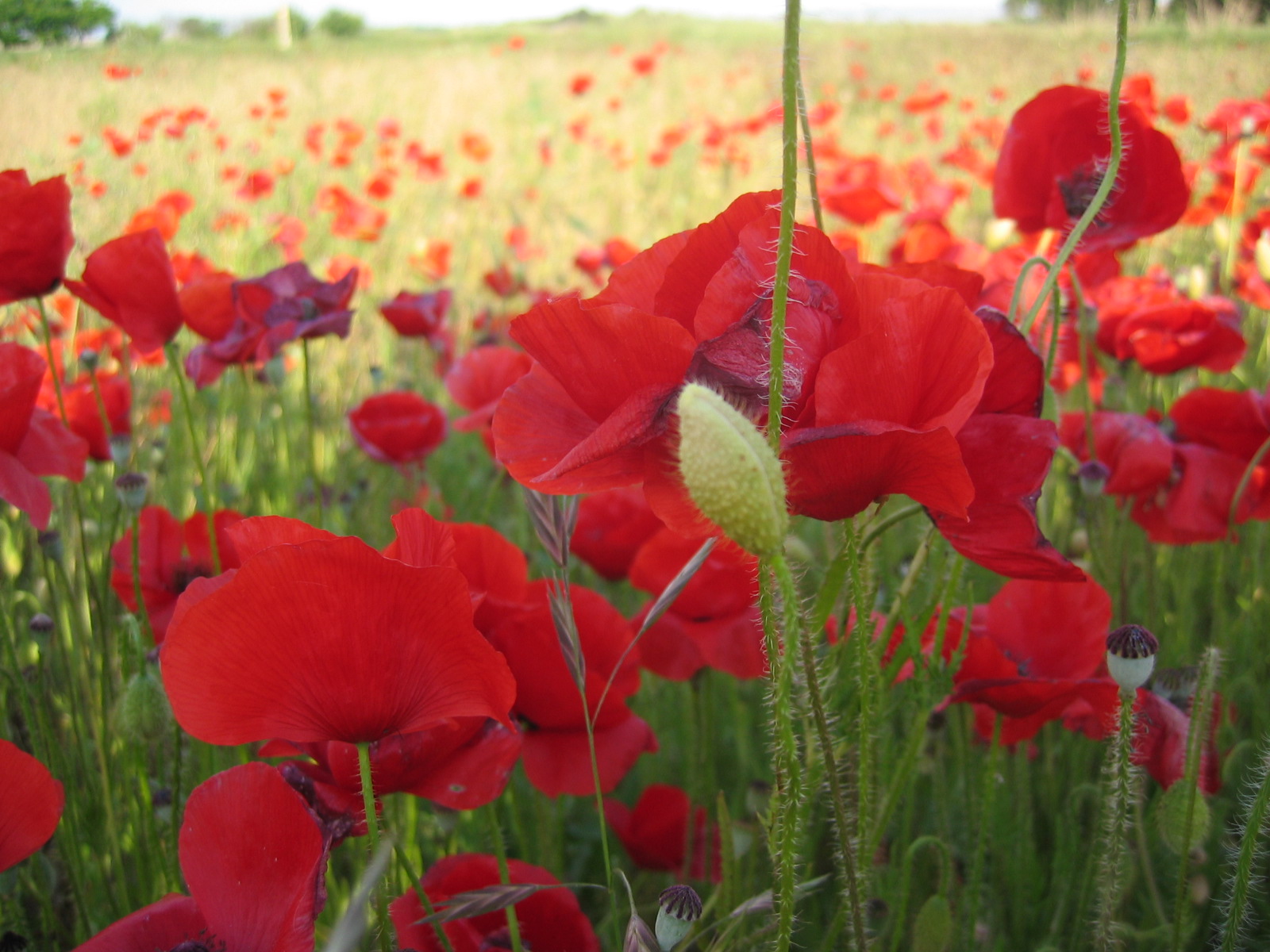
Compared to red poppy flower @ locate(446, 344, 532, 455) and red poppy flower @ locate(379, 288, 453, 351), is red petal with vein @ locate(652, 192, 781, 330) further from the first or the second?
red poppy flower @ locate(379, 288, 453, 351)

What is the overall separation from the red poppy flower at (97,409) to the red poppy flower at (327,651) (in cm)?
90

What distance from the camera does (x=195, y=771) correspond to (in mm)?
1070

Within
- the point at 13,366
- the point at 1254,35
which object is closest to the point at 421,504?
the point at 13,366

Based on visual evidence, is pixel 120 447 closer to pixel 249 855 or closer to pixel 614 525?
pixel 614 525

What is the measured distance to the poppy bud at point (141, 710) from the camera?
A: 812 millimetres

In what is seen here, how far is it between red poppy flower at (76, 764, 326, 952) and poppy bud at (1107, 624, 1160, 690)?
51cm

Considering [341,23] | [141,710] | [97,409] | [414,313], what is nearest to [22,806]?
[141,710]

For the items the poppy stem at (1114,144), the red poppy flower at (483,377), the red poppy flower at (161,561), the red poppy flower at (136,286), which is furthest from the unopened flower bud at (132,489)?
the poppy stem at (1114,144)

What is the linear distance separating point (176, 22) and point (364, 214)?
4.97 ft

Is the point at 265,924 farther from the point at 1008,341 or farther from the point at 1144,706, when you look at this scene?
the point at 1144,706

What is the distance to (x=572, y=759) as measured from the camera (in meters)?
0.80

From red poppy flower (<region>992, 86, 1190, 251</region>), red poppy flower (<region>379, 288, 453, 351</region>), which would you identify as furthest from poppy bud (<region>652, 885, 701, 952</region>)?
red poppy flower (<region>379, 288, 453, 351</region>)

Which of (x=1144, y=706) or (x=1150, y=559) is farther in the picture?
(x=1150, y=559)

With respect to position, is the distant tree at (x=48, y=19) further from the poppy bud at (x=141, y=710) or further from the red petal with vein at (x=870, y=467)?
the red petal with vein at (x=870, y=467)
